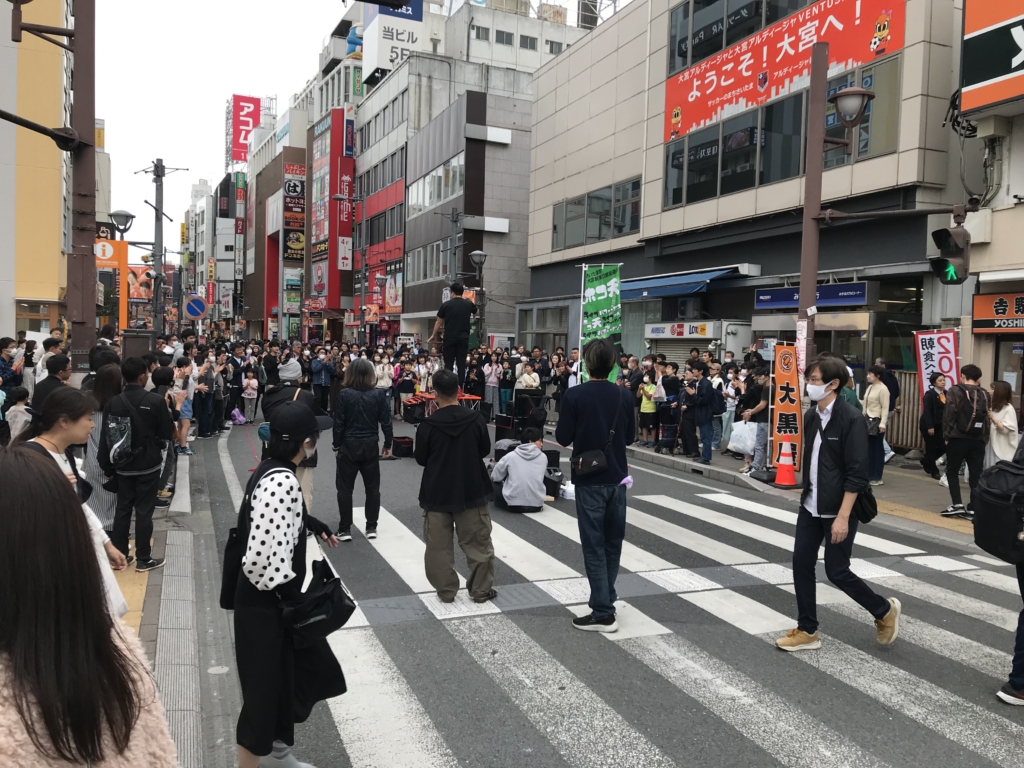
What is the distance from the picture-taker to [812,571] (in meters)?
5.40

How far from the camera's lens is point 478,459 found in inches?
257

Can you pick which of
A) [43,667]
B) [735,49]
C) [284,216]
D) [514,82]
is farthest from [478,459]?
[284,216]

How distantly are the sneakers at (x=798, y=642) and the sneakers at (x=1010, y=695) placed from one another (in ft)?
3.54

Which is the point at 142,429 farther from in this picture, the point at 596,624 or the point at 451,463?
the point at 596,624

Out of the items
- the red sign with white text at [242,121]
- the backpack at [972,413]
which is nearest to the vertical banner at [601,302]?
the backpack at [972,413]

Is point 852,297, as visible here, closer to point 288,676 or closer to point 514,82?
point 288,676

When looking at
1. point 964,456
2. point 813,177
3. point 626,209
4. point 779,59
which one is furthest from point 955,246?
point 626,209

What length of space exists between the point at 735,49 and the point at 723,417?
10.8m

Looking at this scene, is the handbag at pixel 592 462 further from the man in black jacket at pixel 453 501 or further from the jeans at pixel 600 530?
the man in black jacket at pixel 453 501

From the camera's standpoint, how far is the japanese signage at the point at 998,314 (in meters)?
14.1

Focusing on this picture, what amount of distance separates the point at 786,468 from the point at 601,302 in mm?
6050

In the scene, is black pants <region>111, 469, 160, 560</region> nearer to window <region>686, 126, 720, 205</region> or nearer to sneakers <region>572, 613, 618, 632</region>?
sneakers <region>572, 613, 618, 632</region>

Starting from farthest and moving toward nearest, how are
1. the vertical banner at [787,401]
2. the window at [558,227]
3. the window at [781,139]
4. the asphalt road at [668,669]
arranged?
the window at [558,227] < the window at [781,139] < the vertical banner at [787,401] < the asphalt road at [668,669]

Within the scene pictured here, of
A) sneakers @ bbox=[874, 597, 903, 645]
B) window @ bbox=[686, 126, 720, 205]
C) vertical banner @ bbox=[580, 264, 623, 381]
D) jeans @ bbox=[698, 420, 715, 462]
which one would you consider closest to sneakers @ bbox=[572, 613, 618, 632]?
sneakers @ bbox=[874, 597, 903, 645]
